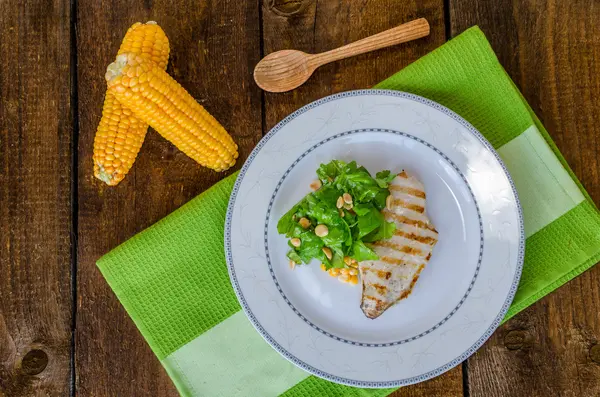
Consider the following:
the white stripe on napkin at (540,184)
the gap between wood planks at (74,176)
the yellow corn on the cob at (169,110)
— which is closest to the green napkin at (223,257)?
the white stripe on napkin at (540,184)

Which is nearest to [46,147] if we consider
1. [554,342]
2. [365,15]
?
[365,15]

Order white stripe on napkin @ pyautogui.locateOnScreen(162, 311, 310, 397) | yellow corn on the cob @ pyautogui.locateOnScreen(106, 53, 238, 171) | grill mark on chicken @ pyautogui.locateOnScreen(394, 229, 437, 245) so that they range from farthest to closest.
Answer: white stripe on napkin @ pyautogui.locateOnScreen(162, 311, 310, 397) → grill mark on chicken @ pyautogui.locateOnScreen(394, 229, 437, 245) → yellow corn on the cob @ pyautogui.locateOnScreen(106, 53, 238, 171)

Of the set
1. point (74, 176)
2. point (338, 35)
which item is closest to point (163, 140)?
point (74, 176)

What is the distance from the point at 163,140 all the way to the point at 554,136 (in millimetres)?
1630

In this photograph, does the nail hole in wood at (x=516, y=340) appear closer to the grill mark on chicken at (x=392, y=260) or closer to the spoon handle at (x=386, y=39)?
the grill mark on chicken at (x=392, y=260)

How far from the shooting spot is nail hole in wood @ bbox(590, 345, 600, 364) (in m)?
2.37

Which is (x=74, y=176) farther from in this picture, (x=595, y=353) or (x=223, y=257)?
(x=595, y=353)

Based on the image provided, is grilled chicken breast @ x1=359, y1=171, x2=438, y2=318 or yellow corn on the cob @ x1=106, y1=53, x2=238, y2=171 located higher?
yellow corn on the cob @ x1=106, y1=53, x2=238, y2=171

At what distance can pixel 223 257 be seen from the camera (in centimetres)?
237

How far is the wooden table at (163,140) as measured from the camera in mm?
2400

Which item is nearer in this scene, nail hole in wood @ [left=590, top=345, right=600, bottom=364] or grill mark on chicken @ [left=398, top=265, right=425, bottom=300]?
grill mark on chicken @ [left=398, top=265, right=425, bottom=300]

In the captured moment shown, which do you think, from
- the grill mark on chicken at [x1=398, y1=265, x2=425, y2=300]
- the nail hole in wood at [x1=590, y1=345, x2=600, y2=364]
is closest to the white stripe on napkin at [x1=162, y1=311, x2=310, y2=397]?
the grill mark on chicken at [x1=398, y1=265, x2=425, y2=300]

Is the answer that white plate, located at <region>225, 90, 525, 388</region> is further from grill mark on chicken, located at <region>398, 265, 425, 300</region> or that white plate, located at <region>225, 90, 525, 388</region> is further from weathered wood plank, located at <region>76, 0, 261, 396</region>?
weathered wood plank, located at <region>76, 0, 261, 396</region>

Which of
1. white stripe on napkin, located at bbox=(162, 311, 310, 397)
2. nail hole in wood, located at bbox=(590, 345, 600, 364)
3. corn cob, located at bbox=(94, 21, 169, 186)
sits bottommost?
nail hole in wood, located at bbox=(590, 345, 600, 364)
